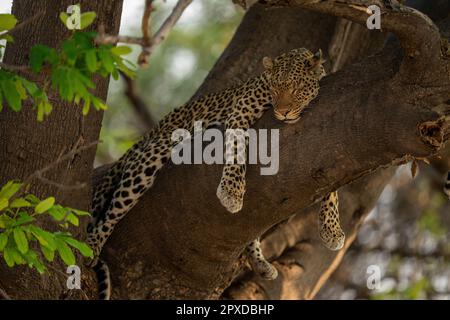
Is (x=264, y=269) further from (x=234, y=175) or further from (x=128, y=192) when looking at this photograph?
(x=234, y=175)

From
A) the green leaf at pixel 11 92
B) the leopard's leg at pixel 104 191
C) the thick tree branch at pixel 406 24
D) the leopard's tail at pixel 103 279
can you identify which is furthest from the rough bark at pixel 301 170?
the green leaf at pixel 11 92

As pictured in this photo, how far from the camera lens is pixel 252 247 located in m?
9.70

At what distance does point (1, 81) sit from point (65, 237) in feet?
3.81

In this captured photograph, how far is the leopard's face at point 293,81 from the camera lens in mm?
8062

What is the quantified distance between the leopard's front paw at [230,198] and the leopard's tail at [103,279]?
1.49 meters

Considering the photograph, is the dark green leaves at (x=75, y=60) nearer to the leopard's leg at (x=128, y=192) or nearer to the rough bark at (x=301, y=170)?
the rough bark at (x=301, y=170)

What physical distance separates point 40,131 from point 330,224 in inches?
104

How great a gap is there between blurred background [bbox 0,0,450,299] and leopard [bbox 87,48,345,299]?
13.8 feet

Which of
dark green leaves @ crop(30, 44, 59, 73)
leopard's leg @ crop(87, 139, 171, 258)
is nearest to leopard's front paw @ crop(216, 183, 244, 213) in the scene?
leopard's leg @ crop(87, 139, 171, 258)

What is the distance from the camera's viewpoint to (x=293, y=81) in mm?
8469

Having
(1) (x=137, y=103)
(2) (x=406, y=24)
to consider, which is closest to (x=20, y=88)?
(2) (x=406, y=24)

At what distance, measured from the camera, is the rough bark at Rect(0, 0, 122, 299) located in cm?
784

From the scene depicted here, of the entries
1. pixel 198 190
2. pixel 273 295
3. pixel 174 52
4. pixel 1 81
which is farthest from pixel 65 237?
pixel 174 52

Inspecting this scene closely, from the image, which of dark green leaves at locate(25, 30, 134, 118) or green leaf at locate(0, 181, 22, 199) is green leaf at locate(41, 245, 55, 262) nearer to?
green leaf at locate(0, 181, 22, 199)
